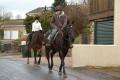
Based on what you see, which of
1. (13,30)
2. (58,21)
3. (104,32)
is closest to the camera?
(58,21)

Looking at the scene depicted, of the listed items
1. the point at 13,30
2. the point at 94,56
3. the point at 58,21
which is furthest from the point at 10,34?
the point at 58,21

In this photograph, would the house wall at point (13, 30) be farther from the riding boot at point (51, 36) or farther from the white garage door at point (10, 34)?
the riding boot at point (51, 36)

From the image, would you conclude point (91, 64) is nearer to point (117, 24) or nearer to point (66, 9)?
point (117, 24)

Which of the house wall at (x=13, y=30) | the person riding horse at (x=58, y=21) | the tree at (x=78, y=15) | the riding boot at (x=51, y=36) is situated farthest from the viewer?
the house wall at (x=13, y=30)

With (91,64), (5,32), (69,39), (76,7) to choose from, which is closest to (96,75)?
(69,39)

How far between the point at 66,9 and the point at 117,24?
32.8 meters

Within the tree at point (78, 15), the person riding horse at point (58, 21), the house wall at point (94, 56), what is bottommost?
the house wall at point (94, 56)

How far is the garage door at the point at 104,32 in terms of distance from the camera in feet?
87.4

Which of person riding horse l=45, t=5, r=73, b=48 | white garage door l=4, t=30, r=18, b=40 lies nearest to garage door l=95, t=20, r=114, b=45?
person riding horse l=45, t=5, r=73, b=48

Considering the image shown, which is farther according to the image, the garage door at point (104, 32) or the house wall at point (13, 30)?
the house wall at point (13, 30)

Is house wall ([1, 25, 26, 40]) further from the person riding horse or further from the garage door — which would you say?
the person riding horse

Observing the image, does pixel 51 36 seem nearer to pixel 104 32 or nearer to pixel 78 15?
pixel 104 32

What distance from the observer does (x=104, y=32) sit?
90.1ft

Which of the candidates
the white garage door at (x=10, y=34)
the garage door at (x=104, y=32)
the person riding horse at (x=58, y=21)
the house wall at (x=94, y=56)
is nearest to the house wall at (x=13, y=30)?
the white garage door at (x=10, y=34)
